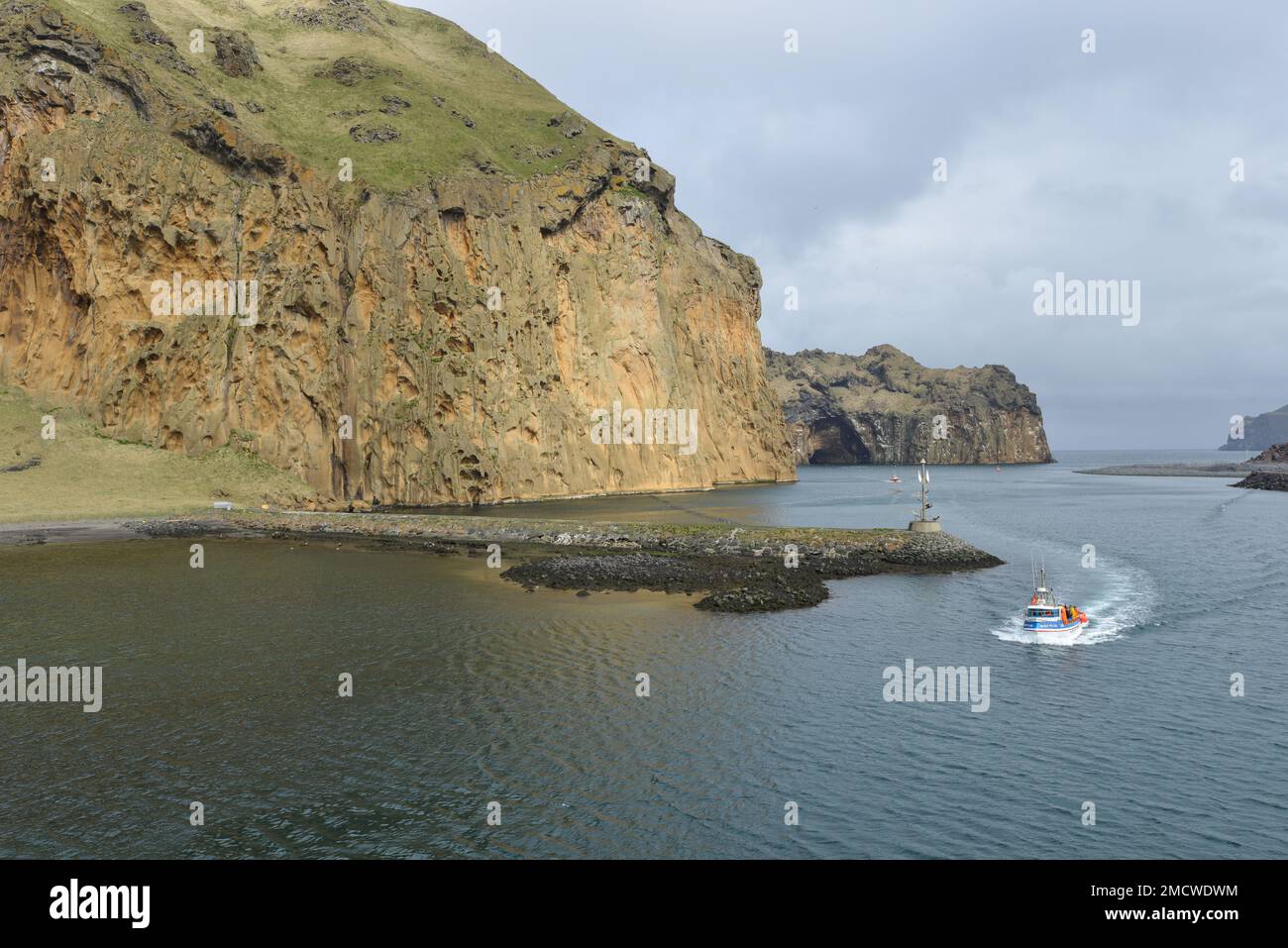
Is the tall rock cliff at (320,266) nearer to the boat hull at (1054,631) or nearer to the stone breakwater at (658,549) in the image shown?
the stone breakwater at (658,549)

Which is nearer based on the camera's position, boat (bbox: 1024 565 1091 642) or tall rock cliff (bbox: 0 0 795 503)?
boat (bbox: 1024 565 1091 642)

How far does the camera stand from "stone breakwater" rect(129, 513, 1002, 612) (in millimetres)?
46156

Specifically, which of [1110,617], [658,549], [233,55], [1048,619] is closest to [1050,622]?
[1048,619]

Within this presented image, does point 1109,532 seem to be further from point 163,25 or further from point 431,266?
point 163,25

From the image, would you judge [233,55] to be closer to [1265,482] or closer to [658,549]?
[658,549]

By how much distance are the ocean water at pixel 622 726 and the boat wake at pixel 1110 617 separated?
30 centimetres

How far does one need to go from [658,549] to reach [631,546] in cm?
268

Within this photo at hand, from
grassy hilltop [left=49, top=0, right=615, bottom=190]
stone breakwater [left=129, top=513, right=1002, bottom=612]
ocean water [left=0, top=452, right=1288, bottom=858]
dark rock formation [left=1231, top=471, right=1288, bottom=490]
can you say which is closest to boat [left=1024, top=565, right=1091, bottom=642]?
ocean water [left=0, top=452, right=1288, bottom=858]

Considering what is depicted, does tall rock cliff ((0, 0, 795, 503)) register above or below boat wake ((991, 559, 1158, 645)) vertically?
above

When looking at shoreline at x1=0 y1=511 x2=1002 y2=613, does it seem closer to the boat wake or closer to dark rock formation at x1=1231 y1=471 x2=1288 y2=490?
the boat wake

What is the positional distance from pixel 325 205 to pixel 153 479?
1497 inches

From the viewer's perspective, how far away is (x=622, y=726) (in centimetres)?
2252

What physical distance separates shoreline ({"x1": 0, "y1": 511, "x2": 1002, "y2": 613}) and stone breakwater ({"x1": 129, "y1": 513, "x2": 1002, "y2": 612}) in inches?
3.3

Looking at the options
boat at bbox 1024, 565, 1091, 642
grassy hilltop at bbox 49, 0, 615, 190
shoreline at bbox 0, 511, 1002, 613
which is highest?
grassy hilltop at bbox 49, 0, 615, 190
